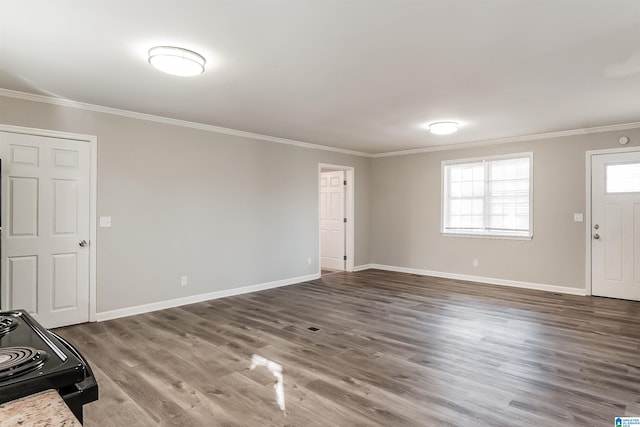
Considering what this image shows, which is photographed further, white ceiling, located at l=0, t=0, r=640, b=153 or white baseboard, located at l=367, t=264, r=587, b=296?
white baseboard, located at l=367, t=264, r=587, b=296

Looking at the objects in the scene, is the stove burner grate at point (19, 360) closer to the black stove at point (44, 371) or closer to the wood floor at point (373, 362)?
the black stove at point (44, 371)

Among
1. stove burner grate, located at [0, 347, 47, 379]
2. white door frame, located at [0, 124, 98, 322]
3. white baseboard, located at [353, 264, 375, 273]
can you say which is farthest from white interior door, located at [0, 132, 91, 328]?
white baseboard, located at [353, 264, 375, 273]

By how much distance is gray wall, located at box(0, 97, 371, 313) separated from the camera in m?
4.49

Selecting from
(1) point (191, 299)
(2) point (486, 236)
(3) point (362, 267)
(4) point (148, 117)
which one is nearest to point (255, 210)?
(1) point (191, 299)

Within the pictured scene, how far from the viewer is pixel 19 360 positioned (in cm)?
96

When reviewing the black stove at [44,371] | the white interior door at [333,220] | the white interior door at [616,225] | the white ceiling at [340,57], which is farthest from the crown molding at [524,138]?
the black stove at [44,371]

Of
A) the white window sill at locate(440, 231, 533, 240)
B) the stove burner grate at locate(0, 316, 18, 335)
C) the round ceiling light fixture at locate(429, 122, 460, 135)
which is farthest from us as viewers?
the white window sill at locate(440, 231, 533, 240)

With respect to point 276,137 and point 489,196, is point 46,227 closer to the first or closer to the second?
point 276,137

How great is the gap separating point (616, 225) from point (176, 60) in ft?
20.1

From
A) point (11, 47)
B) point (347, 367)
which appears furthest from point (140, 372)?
point (11, 47)

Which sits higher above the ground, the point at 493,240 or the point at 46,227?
the point at 46,227

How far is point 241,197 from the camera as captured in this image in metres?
5.86

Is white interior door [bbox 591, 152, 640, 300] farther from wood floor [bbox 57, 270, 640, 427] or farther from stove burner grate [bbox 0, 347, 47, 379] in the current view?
stove burner grate [bbox 0, 347, 47, 379]

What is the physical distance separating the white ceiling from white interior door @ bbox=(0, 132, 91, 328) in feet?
2.22
